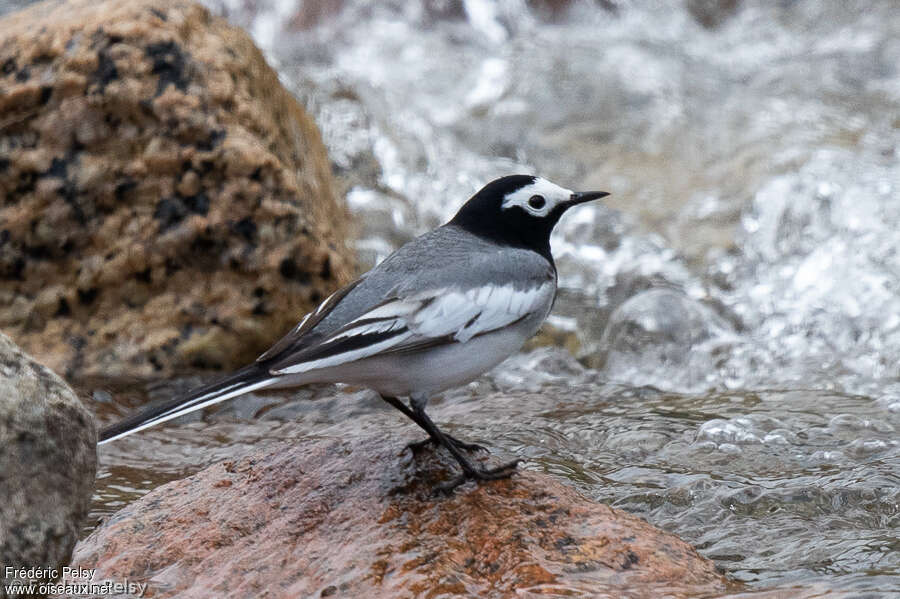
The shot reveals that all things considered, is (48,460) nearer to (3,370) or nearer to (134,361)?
(3,370)

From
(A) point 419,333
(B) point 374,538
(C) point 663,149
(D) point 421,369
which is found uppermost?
(C) point 663,149

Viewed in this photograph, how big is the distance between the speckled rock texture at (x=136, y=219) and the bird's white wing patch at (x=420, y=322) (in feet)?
9.19

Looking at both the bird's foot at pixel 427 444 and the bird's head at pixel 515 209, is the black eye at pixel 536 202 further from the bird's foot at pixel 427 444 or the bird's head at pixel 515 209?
the bird's foot at pixel 427 444

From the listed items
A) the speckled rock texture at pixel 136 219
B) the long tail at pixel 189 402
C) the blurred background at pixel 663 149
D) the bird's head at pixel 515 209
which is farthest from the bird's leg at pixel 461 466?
the speckled rock texture at pixel 136 219

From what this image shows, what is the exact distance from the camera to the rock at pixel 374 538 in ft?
11.4

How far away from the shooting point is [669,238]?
9.61m

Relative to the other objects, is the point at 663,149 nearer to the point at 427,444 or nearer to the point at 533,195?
the point at 533,195

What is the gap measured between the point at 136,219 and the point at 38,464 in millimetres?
3993

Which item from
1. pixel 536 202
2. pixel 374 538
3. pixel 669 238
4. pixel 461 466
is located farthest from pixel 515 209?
pixel 669 238

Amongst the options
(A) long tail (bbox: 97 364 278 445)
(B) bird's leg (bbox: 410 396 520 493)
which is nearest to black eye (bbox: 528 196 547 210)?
(B) bird's leg (bbox: 410 396 520 493)

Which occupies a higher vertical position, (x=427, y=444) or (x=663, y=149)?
(x=663, y=149)

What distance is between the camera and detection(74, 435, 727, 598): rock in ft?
11.4

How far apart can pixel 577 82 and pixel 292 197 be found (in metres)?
5.86

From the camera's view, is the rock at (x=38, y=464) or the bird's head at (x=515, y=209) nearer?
the rock at (x=38, y=464)
